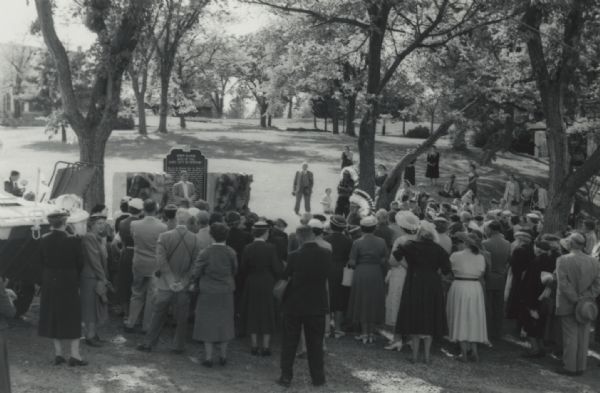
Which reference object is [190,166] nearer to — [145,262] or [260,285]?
[145,262]

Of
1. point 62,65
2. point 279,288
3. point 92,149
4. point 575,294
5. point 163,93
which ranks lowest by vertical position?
point 279,288

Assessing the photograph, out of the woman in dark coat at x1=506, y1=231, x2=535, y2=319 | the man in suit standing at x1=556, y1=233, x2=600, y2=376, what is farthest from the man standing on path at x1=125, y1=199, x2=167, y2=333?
the man in suit standing at x1=556, y1=233, x2=600, y2=376

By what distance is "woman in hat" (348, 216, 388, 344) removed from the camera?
9422 millimetres

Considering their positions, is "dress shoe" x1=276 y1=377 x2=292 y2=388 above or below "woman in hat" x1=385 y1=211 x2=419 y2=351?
below

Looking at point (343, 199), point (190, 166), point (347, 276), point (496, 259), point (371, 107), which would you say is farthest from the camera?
point (343, 199)

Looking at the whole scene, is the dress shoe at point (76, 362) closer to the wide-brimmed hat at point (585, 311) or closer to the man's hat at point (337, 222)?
the man's hat at point (337, 222)

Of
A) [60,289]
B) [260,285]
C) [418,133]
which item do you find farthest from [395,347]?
[418,133]

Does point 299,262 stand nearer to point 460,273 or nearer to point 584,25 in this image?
point 460,273

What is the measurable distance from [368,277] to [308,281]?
187cm

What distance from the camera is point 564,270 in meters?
8.83

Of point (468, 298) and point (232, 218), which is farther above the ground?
point (232, 218)

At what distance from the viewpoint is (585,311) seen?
343 inches

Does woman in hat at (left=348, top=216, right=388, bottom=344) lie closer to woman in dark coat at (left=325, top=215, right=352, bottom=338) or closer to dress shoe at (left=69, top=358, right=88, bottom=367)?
woman in dark coat at (left=325, top=215, right=352, bottom=338)

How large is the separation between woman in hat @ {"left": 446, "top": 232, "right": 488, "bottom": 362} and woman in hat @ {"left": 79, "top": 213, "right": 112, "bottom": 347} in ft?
13.8
